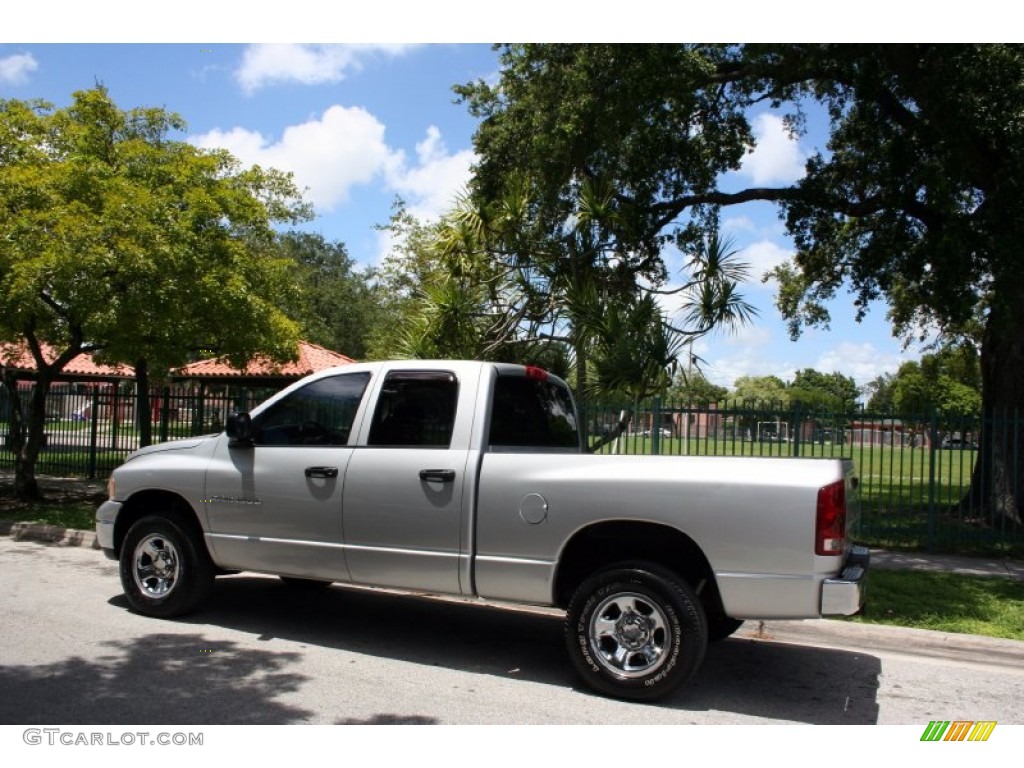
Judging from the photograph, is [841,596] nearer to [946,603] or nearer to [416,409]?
[416,409]

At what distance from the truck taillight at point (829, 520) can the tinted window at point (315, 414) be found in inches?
127

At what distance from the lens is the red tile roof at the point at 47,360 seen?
14797 mm

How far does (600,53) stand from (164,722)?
956 cm

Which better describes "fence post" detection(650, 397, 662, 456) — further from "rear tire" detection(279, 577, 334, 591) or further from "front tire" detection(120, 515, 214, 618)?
"front tire" detection(120, 515, 214, 618)

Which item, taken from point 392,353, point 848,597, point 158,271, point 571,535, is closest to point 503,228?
point 392,353

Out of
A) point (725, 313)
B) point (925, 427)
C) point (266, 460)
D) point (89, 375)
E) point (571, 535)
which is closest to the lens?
point (571, 535)

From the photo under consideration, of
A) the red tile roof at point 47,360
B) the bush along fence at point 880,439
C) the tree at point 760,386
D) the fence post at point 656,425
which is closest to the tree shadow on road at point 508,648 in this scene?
the bush along fence at point 880,439

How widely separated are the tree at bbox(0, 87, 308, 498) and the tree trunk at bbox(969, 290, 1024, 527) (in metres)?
10.3

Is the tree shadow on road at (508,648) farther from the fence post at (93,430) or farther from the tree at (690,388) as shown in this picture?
the fence post at (93,430)

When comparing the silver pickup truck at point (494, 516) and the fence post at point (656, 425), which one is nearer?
the silver pickup truck at point (494, 516)

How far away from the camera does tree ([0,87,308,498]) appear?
1070cm

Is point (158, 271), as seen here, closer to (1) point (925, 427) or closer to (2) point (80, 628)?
(2) point (80, 628)

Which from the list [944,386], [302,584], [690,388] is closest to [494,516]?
[302,584]

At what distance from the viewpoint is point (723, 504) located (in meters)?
4.84
